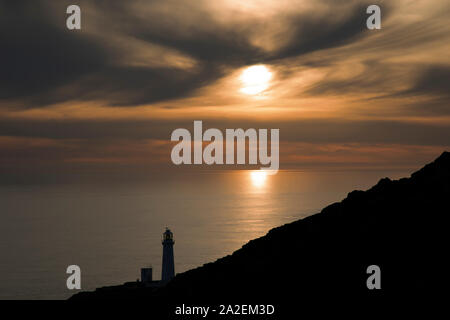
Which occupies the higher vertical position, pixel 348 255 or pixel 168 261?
pixel 348 255

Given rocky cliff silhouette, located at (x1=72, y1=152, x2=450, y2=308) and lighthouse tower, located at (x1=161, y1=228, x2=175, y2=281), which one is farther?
lighthouse tower, located at (x1=161, y1=228, x2=175, y2=281)

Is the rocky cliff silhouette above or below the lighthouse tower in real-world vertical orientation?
above

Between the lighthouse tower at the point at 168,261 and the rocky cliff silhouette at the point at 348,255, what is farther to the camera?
the lighthouse tower at the point at 168,261

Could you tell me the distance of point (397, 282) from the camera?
56.3 ft

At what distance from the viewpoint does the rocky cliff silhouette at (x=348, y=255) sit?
699 inches

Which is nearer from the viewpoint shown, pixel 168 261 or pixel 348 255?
pixel 348 255

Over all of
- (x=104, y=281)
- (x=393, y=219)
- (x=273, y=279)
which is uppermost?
(x=393, y=219)

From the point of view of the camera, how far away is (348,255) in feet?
64.4

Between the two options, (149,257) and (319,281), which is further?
(149,257)

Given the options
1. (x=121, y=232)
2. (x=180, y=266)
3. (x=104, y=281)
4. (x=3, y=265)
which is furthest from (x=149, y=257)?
(x=121, y=232)

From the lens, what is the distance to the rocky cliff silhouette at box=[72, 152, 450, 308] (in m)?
17.8
